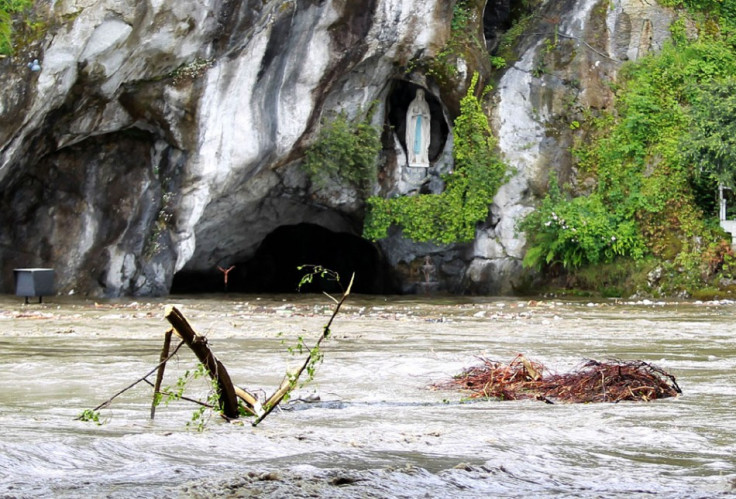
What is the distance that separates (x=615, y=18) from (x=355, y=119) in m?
6.45

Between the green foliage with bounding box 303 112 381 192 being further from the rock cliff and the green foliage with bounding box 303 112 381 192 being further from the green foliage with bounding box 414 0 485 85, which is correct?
the green foliage with bounding box 414 0 485 85

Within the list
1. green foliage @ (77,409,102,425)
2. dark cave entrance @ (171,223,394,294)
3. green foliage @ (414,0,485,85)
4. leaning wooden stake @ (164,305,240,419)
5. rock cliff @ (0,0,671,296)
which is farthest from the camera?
dark cave entrance @ (171,223,394,294)

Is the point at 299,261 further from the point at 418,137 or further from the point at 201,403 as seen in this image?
the point at 201,403

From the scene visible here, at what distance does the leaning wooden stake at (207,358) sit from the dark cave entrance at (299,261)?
19424mm

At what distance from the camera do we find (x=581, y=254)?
74.1ft

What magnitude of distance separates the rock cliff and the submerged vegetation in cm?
64

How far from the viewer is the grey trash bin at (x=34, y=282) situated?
18.7 m

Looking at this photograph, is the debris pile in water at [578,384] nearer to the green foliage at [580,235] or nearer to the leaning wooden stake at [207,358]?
the leaning wooden stake at [207,358]

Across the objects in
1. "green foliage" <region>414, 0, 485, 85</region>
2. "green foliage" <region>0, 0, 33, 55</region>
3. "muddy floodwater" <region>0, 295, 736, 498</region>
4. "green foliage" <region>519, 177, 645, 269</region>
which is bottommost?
"muddy floodwater" <region>0, 295, 736, 498</region>

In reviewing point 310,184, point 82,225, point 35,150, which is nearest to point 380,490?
point 35,150

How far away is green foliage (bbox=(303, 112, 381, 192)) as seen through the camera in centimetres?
2259

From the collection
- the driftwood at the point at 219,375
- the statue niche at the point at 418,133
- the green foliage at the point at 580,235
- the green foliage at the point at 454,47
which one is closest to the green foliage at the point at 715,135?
the green foliage at the point at 580,235

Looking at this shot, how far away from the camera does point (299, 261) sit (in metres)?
28.9

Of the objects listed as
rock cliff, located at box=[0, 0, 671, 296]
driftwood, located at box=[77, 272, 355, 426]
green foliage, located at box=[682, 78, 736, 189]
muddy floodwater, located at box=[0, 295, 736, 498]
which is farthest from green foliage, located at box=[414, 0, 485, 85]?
driftwood, located at box=[77, 272, 355, 426]
